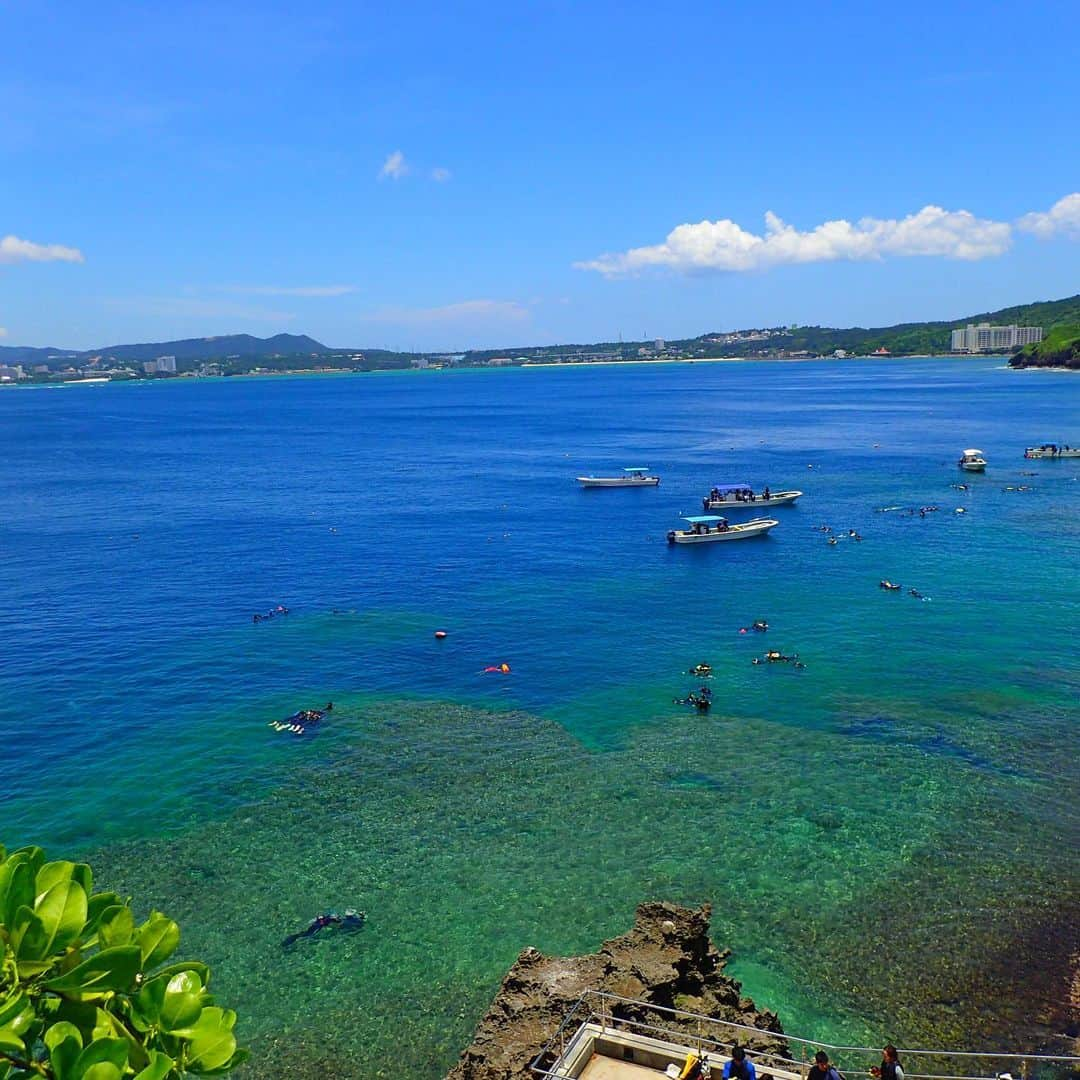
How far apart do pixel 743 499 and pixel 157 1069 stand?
92.8 m

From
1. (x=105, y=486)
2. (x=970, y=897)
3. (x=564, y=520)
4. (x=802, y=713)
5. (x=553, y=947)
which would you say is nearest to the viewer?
(x=553, y=947)

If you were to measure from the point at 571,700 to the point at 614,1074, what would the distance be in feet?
96.6

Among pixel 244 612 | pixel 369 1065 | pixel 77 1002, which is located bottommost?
pixel 369 1065

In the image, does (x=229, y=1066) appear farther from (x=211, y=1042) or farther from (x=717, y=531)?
(x=717, y=531)

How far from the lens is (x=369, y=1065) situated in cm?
2328

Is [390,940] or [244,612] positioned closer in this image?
[390,940]

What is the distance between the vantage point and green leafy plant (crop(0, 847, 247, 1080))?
4848 millimetres

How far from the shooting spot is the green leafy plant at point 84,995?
15.9 ft

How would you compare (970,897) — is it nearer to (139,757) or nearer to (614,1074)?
(614,1074)

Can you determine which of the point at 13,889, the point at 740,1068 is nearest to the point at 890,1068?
the point at 740,1068

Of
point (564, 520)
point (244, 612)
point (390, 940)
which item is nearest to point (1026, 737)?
point (390, 940)

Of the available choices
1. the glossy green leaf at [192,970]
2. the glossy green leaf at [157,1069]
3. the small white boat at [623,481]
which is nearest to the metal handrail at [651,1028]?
the glossy green leaf at [192,970]

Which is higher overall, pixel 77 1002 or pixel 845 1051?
pixel 77 1002

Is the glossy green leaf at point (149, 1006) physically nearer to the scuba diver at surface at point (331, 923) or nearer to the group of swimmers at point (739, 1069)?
the group of swimmers at point (739, 1069)
